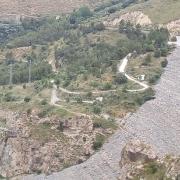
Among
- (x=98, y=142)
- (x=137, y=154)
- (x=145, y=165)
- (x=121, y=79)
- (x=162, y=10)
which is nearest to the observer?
(x=145, y=165)

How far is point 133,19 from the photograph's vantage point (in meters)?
169

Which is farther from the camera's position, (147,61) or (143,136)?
(147,61)

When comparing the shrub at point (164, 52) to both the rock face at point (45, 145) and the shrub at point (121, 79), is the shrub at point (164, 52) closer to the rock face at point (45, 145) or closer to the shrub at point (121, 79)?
the shrub at point (121, 79)

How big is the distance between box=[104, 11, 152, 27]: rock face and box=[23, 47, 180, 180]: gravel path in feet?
180

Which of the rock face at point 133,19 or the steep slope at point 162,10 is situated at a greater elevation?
the steep slope at point 162,10

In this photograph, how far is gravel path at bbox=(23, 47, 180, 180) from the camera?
88.8m

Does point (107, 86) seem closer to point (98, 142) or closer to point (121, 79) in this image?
point (121, 79)

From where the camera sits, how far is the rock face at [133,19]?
540 ft

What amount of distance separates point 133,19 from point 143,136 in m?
76.7

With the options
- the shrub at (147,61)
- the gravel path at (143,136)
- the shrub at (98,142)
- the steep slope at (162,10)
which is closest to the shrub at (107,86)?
the gravel path at (143,136)

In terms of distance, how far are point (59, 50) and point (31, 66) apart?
9.78 metres

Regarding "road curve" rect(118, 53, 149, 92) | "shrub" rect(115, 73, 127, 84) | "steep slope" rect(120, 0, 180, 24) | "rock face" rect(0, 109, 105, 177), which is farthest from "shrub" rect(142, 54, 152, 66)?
"steep slope" rect(120, 0, 180, 24)

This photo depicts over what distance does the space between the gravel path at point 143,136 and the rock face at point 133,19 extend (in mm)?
54845

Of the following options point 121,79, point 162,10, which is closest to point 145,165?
point 121,79
